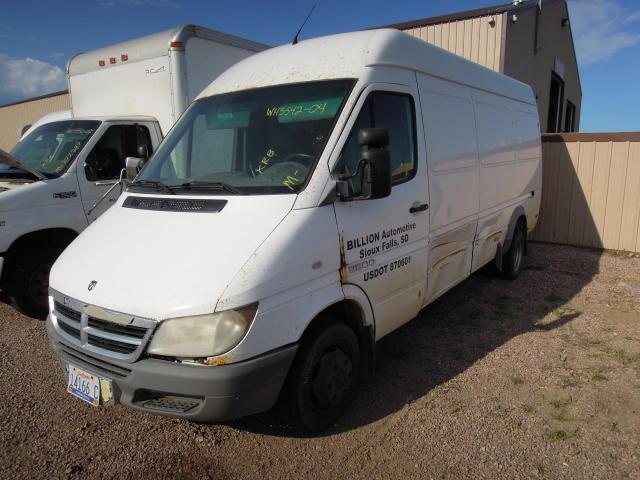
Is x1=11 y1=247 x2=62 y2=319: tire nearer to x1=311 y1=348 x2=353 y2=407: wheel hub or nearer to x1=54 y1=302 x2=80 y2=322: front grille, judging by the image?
x1=54 y1=302 x2=80 y2=322: front grille

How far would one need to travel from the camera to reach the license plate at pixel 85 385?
2871 millimetres

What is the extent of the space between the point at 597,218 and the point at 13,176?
9186mm

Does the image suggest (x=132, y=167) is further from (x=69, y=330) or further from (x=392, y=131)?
(x=392, y=131)

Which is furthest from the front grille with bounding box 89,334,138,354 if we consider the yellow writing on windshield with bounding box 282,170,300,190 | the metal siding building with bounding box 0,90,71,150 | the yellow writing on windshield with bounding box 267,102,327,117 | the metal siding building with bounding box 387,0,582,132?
the metal siding building with bounding box 0,90,71,150

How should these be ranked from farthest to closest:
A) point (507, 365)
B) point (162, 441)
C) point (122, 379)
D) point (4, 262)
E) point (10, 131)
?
point (10, 131)
point (4, 262)
point (507, 365)
point (162, 441)
point (122, 379)

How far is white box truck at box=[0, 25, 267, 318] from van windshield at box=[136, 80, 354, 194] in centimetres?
150

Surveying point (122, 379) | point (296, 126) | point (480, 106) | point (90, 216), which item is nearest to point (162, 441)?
point (122, 379)

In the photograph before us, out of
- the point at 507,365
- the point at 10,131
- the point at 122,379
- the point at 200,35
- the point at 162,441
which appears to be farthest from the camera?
→ the point at 10,131

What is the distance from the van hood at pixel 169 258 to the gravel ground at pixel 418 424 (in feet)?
3.60

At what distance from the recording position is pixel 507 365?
4.21m

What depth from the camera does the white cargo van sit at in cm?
263

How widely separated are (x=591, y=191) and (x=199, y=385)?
8.62 meters

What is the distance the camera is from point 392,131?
373cm

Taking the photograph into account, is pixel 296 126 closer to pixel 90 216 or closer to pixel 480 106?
pixel 480 106
